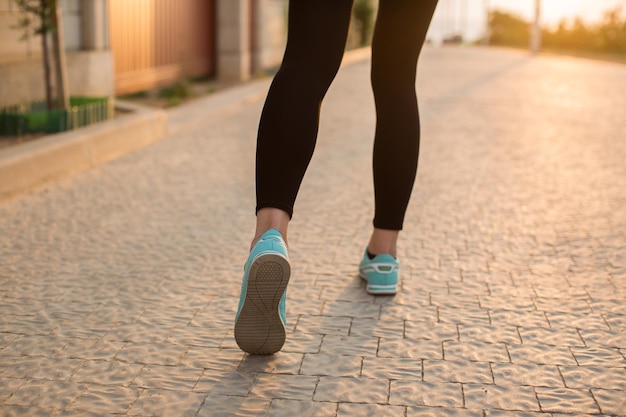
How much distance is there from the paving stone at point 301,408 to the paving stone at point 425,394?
5.8 inches

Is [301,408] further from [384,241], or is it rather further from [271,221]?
[384,241]

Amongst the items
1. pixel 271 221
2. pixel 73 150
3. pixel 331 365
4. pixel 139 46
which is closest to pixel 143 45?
pixel 139 46

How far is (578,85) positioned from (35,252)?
9846 mm

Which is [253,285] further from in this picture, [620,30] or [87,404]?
[620,30]

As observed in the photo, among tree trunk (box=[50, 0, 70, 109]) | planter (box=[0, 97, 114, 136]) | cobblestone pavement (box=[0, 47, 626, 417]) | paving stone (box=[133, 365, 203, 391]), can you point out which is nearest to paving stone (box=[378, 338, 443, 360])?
cobblestone pavement (box=[0, 47, 626, 417])

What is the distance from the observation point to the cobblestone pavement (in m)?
2.14

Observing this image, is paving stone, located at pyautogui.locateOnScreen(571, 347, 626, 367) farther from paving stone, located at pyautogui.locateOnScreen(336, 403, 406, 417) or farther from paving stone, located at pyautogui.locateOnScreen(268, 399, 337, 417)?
paving stone, located at pyautogui.locateOnScreen(268, 399, 337, 417)

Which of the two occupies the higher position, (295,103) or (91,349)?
(295,103)

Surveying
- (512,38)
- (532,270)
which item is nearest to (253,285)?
(532,270)

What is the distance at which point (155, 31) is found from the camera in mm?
10492

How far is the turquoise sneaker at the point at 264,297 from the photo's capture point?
2166mm

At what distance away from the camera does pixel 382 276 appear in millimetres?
2906

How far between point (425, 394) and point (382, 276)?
0.80 m

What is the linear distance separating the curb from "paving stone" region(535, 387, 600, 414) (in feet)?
9.76
